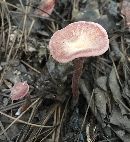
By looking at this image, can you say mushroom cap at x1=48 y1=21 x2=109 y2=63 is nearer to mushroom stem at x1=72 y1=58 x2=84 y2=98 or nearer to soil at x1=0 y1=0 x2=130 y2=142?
mushroom stem at x1=72 y1=58 x2=84 y2=98

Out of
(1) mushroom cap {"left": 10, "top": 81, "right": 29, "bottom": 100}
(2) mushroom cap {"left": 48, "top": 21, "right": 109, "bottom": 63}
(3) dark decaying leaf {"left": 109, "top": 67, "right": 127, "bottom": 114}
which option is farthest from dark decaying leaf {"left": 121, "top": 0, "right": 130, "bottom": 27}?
(1) mushroom cap {"left": 10, "top": 81, "right": 29, "bottom": 100}

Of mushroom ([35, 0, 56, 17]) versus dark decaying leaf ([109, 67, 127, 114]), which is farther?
mushroom ([35, 0, 56, 17])

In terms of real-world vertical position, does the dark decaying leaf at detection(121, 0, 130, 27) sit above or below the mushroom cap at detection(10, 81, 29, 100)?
above

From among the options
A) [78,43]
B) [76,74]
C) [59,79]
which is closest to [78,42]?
[78,43]

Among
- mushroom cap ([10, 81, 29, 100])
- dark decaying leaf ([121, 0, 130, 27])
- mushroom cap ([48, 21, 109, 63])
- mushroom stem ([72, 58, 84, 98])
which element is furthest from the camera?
dark decaying leaf ([121, 0, 130, 27])

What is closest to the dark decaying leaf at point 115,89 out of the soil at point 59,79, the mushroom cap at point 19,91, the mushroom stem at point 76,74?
the soil at point 59,79

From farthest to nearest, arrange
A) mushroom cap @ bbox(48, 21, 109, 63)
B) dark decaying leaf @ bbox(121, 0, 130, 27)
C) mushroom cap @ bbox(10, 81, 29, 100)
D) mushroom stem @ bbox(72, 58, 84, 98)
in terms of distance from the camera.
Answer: dark decaying leaf @ bbox(121, 0, 130, 27)
mushroom cap @ bbox(10, 81, 29, 100)
mushroom stem @ bbox(72, 58, 84, 98)
mushroom cap @ bbox(48, 21, 109, 63)

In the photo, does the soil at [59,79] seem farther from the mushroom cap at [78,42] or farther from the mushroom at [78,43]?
the mushroom cap at [78,42]
